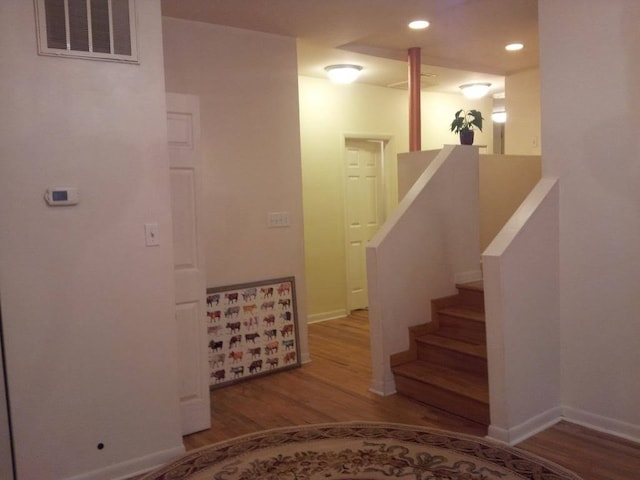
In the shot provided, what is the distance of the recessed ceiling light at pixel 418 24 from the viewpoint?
4.36 metres

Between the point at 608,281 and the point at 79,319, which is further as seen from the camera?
the point at 608,281

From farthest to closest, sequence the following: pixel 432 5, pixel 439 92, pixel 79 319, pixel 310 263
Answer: pixel 439 92 < pixel 310 263 < pixel 432 5 < pixel 79 319

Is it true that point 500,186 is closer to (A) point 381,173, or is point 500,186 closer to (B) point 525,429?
(A) point 381,173

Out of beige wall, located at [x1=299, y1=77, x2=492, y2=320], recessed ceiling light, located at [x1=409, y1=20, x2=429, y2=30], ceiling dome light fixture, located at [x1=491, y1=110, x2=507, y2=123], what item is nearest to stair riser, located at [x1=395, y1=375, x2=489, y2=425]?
beige wall, located at [x1=299, y1=77, x2=492, y2=320]

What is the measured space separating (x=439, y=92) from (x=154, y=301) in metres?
5.60

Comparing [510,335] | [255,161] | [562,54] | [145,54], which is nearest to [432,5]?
[562,54]

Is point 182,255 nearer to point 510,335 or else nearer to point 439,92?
point 510,335

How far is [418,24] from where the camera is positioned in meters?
4.43

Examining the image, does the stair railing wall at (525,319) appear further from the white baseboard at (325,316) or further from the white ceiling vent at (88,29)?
the white baseboard at (325,316)

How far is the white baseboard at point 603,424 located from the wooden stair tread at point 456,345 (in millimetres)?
601

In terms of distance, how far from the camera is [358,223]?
659 centimetres

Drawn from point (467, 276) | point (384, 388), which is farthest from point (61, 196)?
point (467, 276)

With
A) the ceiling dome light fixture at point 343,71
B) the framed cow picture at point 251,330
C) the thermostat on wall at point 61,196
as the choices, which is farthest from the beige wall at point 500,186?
the thermostat on wall at point 61,196

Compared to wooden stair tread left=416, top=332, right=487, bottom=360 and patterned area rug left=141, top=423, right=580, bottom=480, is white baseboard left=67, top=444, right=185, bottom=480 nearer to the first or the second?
patterned area rug left=141, top=423, right=580, bottom=480
